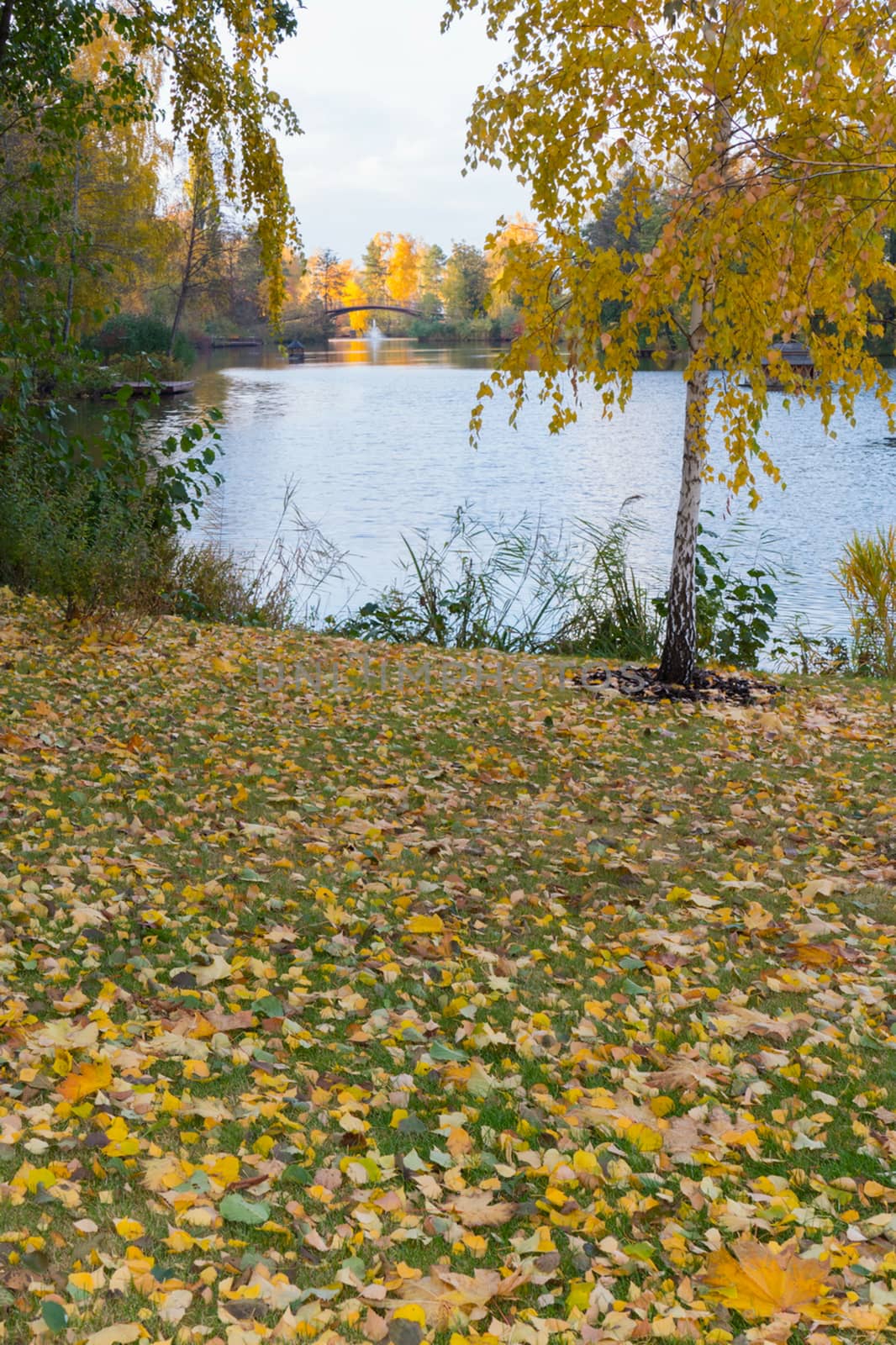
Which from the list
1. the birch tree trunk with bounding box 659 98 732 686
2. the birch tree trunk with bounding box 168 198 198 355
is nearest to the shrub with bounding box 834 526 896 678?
the birch tree trunk with bounding box 659 98 732 686

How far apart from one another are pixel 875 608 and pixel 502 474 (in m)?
15.3

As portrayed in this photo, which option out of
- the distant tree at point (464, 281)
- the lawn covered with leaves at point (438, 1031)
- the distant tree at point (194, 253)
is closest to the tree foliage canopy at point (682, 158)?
the lawn covered with leaves at point (438, 1031)

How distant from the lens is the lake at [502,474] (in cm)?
1723

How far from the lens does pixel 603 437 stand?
33.2m

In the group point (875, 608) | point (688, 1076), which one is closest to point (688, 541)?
point (875, 608)

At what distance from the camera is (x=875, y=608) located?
1055 centimetres

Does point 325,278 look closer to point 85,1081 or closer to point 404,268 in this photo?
point 404,268

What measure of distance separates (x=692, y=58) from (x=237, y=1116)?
6297mm

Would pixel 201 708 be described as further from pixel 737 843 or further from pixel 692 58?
pixel 692 58

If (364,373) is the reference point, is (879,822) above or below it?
below

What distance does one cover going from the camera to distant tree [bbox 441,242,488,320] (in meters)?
82.9

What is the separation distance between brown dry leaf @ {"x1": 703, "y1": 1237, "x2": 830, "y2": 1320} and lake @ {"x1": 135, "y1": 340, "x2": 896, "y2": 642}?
26.1 feet

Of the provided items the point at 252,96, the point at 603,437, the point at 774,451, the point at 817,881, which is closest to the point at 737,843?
the point at 817,881

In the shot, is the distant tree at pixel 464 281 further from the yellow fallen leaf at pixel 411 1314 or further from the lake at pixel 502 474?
the yellow fallen leaf at pixel 411 1314
